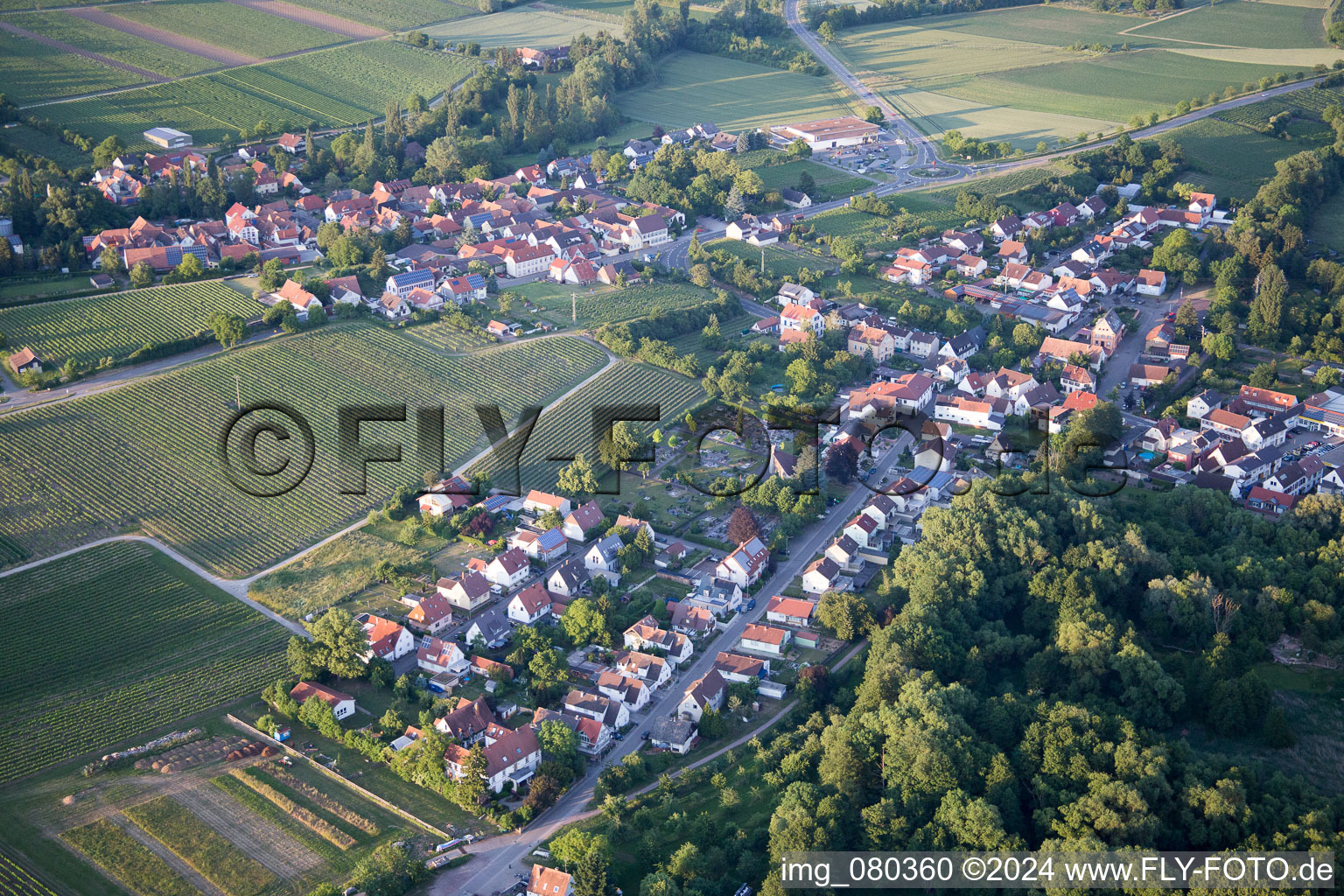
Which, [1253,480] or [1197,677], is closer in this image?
[1197,677]

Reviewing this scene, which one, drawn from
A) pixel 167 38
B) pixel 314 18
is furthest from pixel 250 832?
pixel 314 18

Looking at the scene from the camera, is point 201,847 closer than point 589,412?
Yes

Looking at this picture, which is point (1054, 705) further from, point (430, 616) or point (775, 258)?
point (775, 258)

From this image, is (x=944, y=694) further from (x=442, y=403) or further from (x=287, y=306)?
(x=287, y=306)

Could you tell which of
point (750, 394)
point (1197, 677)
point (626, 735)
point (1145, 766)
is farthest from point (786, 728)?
point (750, 394)

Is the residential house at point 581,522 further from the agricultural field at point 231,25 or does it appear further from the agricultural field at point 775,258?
the agricultural field at point 231,25

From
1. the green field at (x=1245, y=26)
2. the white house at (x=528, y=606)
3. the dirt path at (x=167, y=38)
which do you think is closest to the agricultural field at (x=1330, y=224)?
the green field at (x=1245, y=26)
